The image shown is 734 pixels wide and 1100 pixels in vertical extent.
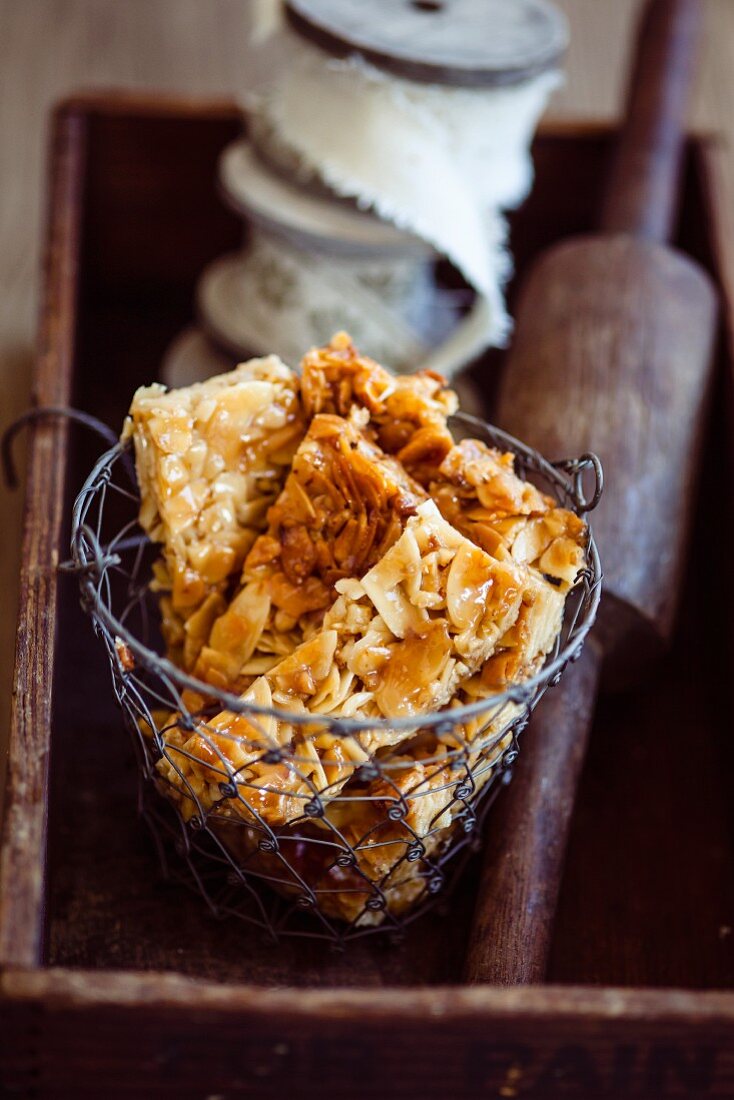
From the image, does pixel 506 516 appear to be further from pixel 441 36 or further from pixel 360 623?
pixel 441 36

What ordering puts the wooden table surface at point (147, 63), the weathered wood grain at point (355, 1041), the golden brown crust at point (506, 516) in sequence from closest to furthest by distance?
the weathered wood grain at point (355, 1041)
the golden brown crust at point (506, 516)
the wooden table surface at point (147, 63)

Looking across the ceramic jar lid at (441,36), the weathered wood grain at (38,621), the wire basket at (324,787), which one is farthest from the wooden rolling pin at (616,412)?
the weathered wood grain at (38,621)

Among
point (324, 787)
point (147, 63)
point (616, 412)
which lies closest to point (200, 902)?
point (324, 787)

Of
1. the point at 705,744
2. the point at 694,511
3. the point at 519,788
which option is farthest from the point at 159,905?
the point at 694,511

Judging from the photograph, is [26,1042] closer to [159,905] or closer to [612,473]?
[159,905]

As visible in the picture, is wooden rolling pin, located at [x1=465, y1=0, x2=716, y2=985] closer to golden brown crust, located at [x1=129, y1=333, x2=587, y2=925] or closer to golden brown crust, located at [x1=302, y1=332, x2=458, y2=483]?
golden brown crust, located at [x1=129, y1=333, x2=587, y2=925]

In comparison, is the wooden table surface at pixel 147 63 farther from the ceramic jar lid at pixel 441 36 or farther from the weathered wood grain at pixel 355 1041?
the weathered wood grain at pixel 355 1041

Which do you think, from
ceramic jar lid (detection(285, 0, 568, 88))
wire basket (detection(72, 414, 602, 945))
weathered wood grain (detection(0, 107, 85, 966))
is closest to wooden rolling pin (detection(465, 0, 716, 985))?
wire basket (detection(72, 414, 602, 945))
